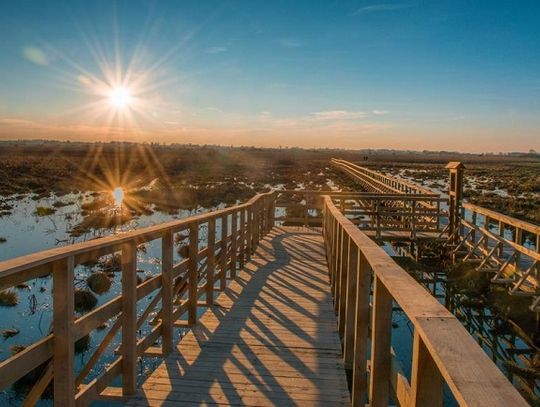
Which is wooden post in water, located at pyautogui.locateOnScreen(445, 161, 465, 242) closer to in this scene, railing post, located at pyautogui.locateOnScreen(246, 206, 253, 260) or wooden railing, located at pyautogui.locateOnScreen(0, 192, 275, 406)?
railing post, located at pyautogui.locateOnScreen(246, 206, 253, 260)

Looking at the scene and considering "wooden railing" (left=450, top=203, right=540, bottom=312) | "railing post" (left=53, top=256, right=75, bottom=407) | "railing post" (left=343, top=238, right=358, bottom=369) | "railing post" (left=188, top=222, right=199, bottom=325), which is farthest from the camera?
"wooden railing" (left=450, top=203, right=540, bottom=312)

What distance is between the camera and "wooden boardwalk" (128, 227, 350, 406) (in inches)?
141

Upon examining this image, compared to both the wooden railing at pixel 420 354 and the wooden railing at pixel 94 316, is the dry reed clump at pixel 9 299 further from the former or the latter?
the wooden railing at pixel 420 354

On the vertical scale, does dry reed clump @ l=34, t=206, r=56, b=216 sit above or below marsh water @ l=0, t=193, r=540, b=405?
above

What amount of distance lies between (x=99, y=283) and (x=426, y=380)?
8.57 metres

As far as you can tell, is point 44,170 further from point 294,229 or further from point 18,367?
point 18,367

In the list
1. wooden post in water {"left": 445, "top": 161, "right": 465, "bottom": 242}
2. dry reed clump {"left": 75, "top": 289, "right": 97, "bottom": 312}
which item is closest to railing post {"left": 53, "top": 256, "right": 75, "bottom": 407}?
dry reed clump {"left": 75, "top": 289, "right": 97, "bottom": 312}

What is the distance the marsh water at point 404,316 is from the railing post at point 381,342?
129 inches

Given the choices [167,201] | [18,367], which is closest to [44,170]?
[167,201]

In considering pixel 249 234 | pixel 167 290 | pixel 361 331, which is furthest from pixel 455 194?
pixel 361 331

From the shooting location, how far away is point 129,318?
348 cm

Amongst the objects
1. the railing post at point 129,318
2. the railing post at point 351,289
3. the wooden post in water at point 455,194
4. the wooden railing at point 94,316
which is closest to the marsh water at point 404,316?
the wooden post in water at point 455,194

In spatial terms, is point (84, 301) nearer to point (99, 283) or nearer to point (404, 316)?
point (99, 283)

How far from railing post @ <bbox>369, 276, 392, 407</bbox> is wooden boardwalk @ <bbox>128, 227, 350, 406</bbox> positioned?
99 centimetres
